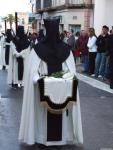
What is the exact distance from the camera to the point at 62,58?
8.14 m

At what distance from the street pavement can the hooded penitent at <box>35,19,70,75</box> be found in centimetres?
126

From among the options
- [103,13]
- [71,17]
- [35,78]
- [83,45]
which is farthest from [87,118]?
[71,17]

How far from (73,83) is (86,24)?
34.5 meters

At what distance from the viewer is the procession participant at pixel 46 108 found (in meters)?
8.04

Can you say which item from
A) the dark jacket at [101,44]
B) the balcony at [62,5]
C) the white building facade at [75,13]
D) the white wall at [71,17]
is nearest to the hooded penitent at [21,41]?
the dark jacket at [101,44]

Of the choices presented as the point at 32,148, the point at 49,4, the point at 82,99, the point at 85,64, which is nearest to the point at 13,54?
the point at 82,99

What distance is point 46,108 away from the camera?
26.2 ft

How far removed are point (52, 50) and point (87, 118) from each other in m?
3.38

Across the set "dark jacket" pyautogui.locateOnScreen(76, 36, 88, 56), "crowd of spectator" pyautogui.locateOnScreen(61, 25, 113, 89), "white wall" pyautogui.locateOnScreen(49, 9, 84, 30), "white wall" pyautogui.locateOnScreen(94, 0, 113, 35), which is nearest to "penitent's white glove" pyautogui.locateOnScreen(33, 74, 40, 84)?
"crowd of spectator" pyautogui.locateOnScreen(61, 25, 113, 89)

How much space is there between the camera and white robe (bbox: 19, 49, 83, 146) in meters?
8.03

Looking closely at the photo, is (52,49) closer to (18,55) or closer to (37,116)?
(37,116)

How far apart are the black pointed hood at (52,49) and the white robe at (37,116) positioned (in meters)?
0.08

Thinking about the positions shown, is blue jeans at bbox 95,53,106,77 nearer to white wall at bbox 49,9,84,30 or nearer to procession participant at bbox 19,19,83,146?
procession participant at bbox 19,19,83,146

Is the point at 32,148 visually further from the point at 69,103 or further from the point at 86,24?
the point at 86,24
